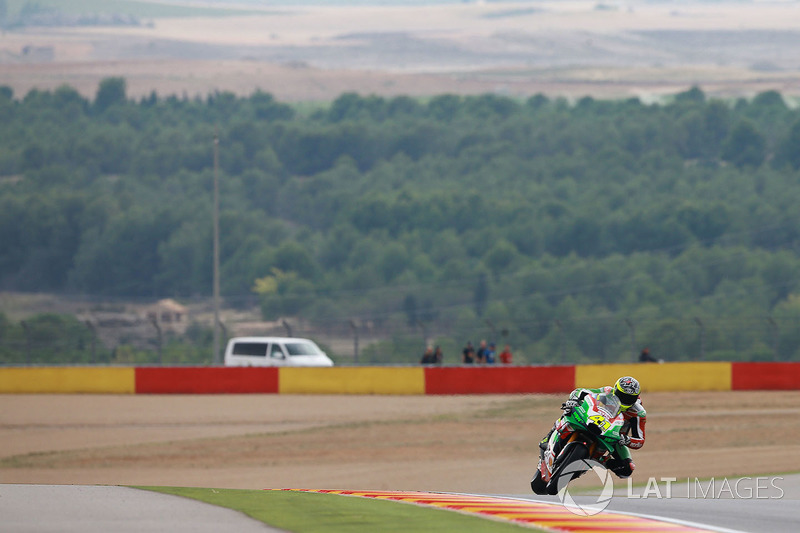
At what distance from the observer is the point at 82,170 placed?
14625cm

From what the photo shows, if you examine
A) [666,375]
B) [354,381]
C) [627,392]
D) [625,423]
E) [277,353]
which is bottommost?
[354,381]

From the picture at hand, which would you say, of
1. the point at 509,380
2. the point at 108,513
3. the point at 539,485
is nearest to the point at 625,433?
the point at 539,485

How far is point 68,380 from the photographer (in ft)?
99.5

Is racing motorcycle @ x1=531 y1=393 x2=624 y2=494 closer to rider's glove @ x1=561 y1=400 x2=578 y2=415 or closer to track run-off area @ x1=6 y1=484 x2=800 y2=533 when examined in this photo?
rider's glove @ x1=561 y1=400 x2=578 y2=415

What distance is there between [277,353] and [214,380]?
3078 millimetres

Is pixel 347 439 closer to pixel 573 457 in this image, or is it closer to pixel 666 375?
pixel 666 375

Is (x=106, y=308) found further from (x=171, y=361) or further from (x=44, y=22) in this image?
(x=44, y=22)

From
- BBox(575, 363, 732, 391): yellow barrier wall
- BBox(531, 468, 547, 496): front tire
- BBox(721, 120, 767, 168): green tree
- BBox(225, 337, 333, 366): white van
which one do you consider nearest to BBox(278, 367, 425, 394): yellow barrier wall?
BBox(225, 337, 333, 366): white van

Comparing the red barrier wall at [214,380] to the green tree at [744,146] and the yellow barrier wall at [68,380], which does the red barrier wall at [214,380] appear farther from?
the green tree at [744,146]

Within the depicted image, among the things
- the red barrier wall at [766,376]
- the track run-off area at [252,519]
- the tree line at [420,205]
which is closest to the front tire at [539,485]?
the track run-off area at [252,519]

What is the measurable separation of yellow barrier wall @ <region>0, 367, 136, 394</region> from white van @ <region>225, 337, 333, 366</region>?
3.89 m

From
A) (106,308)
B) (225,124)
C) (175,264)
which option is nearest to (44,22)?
(225,124)

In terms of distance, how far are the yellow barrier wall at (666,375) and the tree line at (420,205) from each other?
2498 centimetres

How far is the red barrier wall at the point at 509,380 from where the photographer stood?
29.4 m
